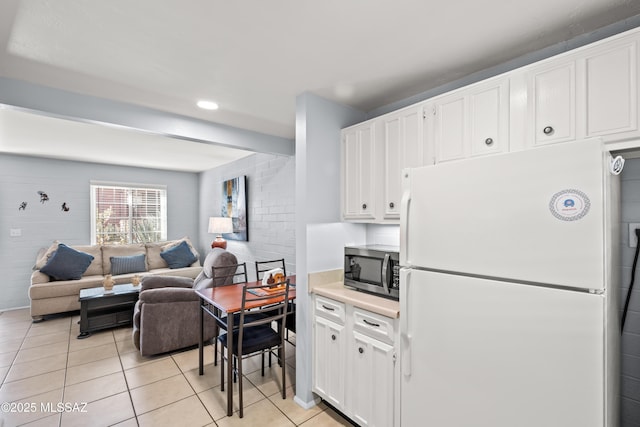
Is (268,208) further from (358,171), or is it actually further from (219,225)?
(358,171)

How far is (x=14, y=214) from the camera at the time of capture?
474cm

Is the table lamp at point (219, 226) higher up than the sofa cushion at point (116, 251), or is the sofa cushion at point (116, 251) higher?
the table lamp at point (219, 226)

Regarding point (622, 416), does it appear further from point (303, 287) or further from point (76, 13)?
point (76, 13)

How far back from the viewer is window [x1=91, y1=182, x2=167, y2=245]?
5.57 m

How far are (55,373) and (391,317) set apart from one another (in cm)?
320

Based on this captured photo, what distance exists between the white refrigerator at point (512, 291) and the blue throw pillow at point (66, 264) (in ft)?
16.6

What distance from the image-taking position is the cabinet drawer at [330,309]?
6.86 feet

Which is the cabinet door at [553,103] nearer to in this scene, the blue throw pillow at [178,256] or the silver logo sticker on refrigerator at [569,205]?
the silver logo sticker on refrigerator at [569,205]

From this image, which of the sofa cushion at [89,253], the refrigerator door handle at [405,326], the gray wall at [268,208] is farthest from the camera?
the sofa cushion at [89,253]

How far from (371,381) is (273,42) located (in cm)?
214

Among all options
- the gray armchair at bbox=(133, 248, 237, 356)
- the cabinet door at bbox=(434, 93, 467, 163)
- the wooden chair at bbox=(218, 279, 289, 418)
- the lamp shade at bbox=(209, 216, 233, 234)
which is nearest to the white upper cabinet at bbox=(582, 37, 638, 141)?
the cabinet door at bbox=(434, 93, 467, 163)

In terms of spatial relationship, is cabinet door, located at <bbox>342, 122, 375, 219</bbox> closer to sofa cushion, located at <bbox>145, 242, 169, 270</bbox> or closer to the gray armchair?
the gray armchair

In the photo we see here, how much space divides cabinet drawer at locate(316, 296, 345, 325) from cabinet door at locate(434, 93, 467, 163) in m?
1.21

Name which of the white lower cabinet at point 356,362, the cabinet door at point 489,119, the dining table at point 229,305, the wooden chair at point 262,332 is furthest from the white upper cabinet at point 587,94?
the dining table at point 229,305
